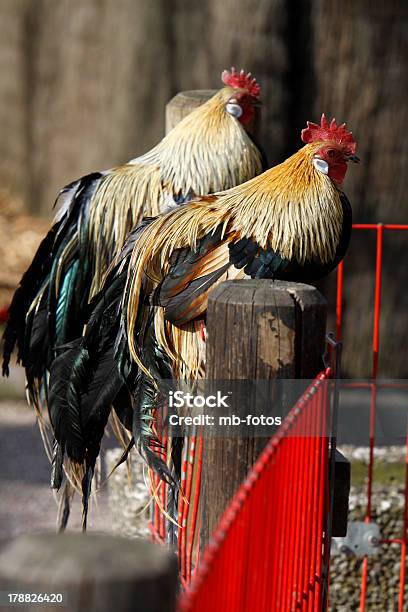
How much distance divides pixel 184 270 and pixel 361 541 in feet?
4.74

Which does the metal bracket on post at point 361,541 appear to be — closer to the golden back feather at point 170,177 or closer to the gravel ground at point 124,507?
the gravel ground at point 124,507

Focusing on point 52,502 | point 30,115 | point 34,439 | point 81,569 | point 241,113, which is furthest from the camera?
point 30,115

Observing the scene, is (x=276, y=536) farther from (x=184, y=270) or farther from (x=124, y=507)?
(x=124, y=507)

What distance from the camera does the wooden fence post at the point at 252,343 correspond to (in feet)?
6.79

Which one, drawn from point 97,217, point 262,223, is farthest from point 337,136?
point 97,217

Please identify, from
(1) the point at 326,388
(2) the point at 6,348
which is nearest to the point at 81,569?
(1) the point at 326,388

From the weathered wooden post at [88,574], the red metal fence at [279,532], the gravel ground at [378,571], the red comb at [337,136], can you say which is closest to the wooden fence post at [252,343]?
the red metal fence at [279,532]

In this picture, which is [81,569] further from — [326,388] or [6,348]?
[6,348]

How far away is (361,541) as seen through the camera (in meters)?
3.86

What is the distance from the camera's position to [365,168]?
20.2ft

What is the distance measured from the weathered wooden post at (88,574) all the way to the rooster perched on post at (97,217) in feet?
8.78

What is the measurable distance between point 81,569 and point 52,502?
4.21 meters

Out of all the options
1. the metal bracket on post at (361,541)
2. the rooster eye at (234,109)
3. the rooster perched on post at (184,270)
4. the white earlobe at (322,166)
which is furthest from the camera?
the rooster eye at (234,109)

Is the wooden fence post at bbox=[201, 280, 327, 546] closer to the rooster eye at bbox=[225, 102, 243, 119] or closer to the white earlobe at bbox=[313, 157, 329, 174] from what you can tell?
the white earlobe at bbox=[313, 157, 329, 174]
